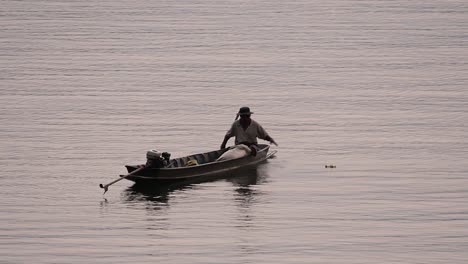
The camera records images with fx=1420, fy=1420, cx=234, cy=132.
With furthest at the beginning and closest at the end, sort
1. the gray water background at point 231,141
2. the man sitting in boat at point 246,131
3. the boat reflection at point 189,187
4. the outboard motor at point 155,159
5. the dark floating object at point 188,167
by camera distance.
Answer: the man sitting in boat at point 246,131 < the dark floating object at point 188,167 < the outboard motor at point 155,159 < the boat reflection at point 189,187 < the gray water background at point 231,141

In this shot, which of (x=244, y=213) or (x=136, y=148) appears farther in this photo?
(x=136, y=148)

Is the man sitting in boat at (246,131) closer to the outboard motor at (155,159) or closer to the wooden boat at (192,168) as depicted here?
the wooden boat at (192,168)

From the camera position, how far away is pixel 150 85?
65.8m

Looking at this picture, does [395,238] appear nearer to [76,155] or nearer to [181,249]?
[181,249]

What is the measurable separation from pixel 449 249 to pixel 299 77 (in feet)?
118

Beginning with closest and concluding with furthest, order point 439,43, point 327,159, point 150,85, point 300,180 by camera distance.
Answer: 1. point 300,180
2. point 327,159
3. point 150,85
4. point 439,43

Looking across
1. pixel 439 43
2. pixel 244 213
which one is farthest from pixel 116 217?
pixel 439 43

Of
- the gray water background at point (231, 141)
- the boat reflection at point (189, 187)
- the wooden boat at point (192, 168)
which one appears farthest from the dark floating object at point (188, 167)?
the gray water background at point (231, 141)

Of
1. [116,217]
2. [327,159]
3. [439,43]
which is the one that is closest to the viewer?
[116,217]

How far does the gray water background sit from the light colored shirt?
1.03 metres

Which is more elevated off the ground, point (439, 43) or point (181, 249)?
point (439, 43)

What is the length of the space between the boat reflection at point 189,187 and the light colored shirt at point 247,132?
1.00 m

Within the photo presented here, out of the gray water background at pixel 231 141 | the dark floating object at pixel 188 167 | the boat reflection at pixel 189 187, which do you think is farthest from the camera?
the dark floating object at pixel 188 167

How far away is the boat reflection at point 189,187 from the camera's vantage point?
39269 mm
